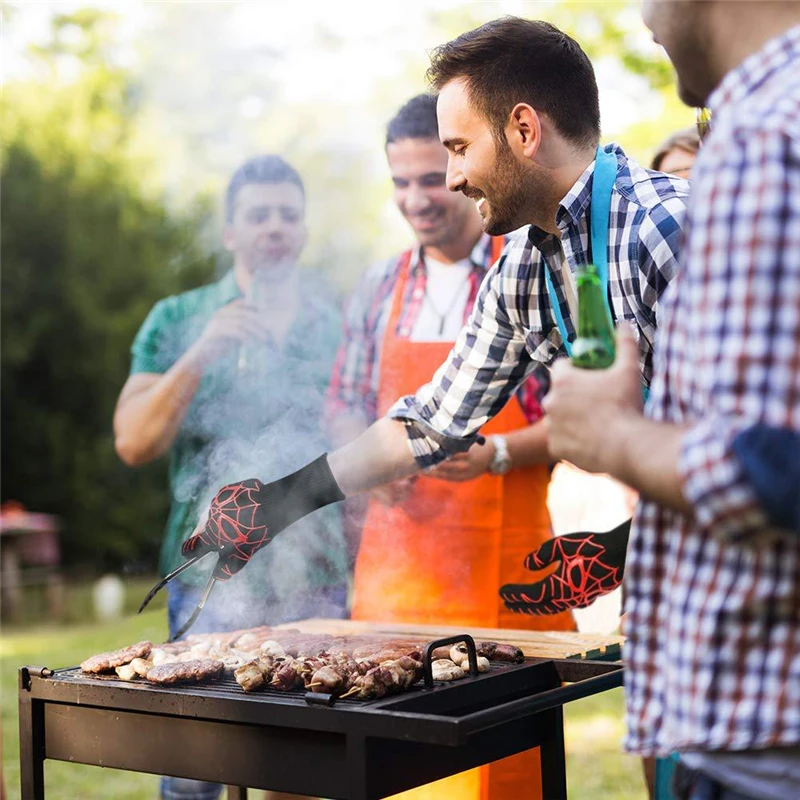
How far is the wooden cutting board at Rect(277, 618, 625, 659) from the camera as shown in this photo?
255 cm

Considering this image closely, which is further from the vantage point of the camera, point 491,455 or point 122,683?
point 491,455

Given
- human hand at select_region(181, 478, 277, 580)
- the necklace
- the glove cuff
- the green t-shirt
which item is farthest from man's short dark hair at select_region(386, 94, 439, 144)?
human hand at select_region(181, 478, 277, 580)

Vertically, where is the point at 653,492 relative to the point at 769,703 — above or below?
above

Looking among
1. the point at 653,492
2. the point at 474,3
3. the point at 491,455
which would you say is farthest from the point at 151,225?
the point at 653,492

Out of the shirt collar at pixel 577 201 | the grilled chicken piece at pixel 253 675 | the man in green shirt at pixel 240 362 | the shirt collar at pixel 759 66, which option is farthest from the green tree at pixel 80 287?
the shirt collar at pixel 759 66

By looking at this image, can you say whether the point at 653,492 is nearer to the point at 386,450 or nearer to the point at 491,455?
the point at 386,450

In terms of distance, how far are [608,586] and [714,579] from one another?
1.56m

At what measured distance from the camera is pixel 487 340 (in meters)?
2.61

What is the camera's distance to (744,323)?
1.19m

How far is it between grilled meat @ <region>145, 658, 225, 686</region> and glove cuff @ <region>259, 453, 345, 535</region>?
0.35 metres

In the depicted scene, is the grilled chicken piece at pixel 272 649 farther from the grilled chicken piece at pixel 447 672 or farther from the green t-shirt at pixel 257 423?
the green t-shirt at pixel 257 423

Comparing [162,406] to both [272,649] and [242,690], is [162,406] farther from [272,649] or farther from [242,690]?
[242,690]

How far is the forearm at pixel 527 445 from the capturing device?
343 centimetres

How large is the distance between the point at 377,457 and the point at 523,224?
0.67 meters
